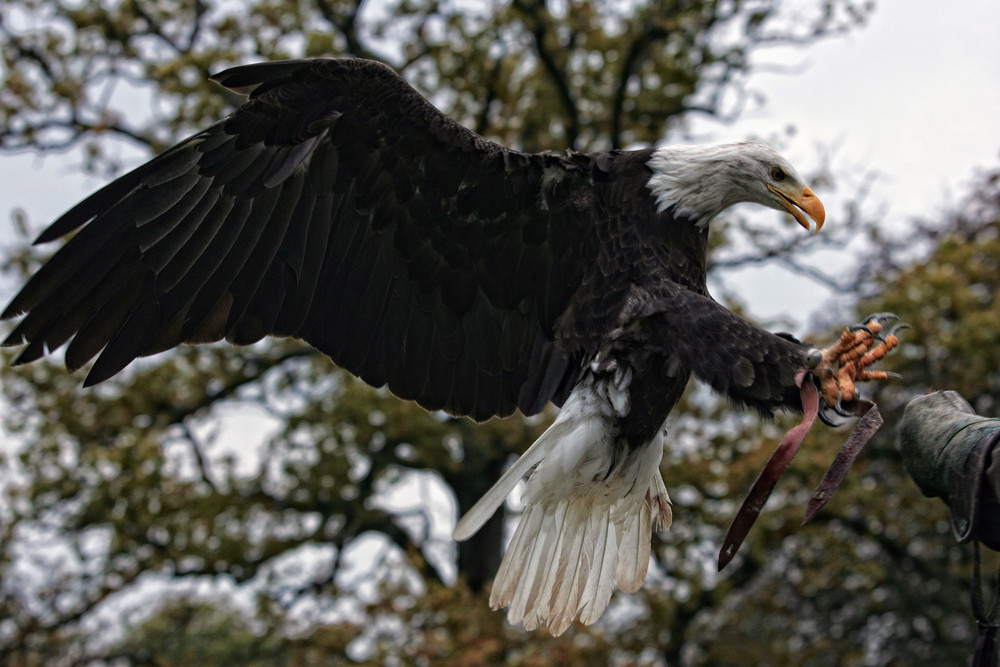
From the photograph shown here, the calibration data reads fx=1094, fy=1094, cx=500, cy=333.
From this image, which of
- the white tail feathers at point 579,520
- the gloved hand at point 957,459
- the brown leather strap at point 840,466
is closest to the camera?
the gloved hand at point 957,459

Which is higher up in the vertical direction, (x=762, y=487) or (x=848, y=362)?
(x=848, y=362)

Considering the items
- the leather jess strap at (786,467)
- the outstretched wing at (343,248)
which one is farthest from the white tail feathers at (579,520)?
the leather jess strap at (786,467)

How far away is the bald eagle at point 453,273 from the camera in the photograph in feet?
10.9

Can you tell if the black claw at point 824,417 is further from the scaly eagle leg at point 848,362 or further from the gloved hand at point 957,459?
the gloved hand at point 957,459

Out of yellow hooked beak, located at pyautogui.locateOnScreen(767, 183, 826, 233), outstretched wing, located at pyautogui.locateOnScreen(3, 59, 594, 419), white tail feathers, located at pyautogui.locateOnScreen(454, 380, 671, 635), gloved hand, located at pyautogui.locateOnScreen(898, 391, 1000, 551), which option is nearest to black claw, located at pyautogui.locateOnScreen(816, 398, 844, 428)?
gloved hand, located at pyautogui.locateOnScreen(898, 391, 1000, 551)

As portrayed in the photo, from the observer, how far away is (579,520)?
3777mm

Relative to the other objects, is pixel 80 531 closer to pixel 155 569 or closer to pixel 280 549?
pixel 155 569

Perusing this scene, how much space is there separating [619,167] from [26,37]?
329 inches

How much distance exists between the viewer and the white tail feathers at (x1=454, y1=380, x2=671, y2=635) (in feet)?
11.6

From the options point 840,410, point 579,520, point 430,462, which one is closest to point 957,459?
point 840,410

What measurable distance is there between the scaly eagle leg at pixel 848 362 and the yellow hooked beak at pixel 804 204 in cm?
50

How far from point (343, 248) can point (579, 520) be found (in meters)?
1.23

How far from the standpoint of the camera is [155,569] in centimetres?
941

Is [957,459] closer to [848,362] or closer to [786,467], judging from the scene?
[786,467]
